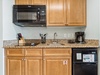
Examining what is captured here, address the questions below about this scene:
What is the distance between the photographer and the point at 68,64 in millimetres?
2850

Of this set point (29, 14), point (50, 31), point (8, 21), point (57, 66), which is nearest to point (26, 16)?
point (29, 14)

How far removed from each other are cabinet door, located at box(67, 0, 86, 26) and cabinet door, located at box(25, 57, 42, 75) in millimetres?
1132

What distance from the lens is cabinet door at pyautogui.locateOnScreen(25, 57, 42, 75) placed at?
2869mm

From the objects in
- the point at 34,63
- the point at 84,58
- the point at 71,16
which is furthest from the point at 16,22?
the point at 84,58

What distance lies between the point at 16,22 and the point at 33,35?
26.6 inches

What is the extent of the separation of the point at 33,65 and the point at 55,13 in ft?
4.21

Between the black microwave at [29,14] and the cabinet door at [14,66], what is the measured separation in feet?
2.63

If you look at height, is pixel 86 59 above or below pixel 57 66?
above

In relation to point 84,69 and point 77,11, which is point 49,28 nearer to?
point 77,11

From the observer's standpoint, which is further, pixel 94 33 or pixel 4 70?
pixel 94 33

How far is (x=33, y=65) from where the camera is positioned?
9.43ft

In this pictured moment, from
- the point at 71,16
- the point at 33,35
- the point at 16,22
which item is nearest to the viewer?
the point at 16,22

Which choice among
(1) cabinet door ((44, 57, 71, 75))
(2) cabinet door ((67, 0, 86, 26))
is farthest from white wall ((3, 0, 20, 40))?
(2) cabinet door ((67, 0, 86, 26))

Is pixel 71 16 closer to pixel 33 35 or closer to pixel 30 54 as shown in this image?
pixel 33 35
